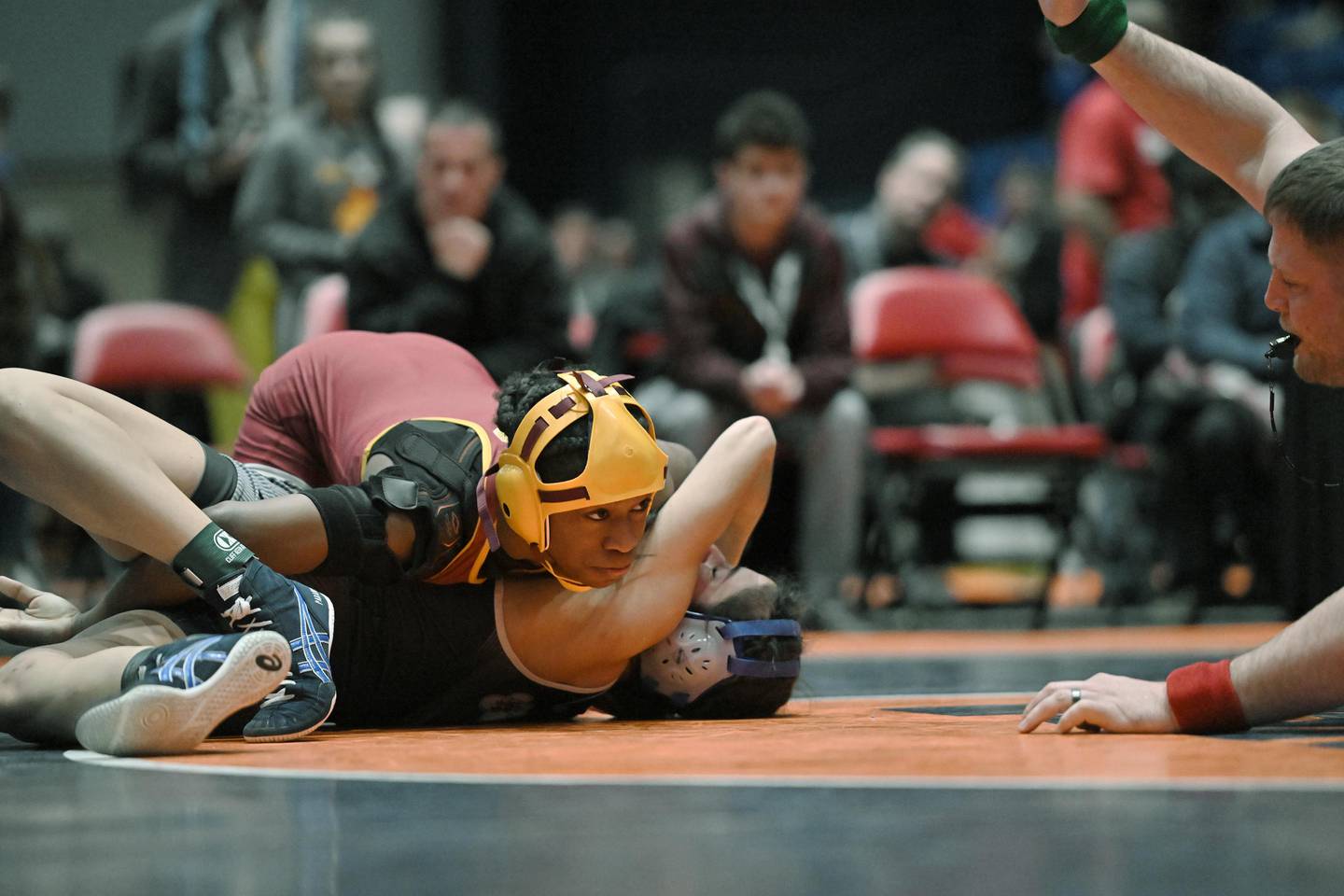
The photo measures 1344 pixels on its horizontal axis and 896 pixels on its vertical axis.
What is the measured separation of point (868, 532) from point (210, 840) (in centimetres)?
562

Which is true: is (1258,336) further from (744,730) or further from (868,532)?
(744,730)

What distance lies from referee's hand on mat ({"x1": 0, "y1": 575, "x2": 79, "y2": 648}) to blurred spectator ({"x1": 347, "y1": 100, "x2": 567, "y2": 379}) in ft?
9.85

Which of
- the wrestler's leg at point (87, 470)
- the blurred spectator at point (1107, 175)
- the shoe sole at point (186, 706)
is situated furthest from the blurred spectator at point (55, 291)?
the blurred spectator at point (1107, 175)

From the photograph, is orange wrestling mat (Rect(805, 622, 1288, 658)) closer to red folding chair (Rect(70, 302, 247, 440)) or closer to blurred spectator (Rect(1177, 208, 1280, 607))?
blurred spectator (Rect(1177, 208, 1280, 607))

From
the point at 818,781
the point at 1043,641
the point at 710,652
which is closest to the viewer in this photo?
the point at 818,781

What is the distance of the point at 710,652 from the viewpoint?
132 inches

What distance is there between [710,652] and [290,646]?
782 millimetres

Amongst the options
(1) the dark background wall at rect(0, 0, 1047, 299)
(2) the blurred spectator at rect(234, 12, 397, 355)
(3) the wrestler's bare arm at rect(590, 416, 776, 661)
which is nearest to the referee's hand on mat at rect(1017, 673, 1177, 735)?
(3) the wrestler's bare arm at rect(590, 416, 776, 661)

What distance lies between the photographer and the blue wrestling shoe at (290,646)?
2963 mm

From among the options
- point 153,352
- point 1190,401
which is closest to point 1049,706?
point 1190,401

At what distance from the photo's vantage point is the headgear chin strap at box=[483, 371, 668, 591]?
3.06 metres

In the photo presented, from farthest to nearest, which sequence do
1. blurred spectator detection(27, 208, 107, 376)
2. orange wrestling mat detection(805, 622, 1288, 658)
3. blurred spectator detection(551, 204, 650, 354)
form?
blurred spectator detection(551, 204, 650, 354)
blurred spectator detection(27, 208, 107, 376)
orange wrestling mat detection(805, 622, 1288, 658)

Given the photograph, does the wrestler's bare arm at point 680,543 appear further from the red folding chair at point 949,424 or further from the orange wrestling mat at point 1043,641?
the red folding chair at point 949,424

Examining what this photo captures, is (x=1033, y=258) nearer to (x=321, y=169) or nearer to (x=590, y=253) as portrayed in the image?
(x=321, y=169)
